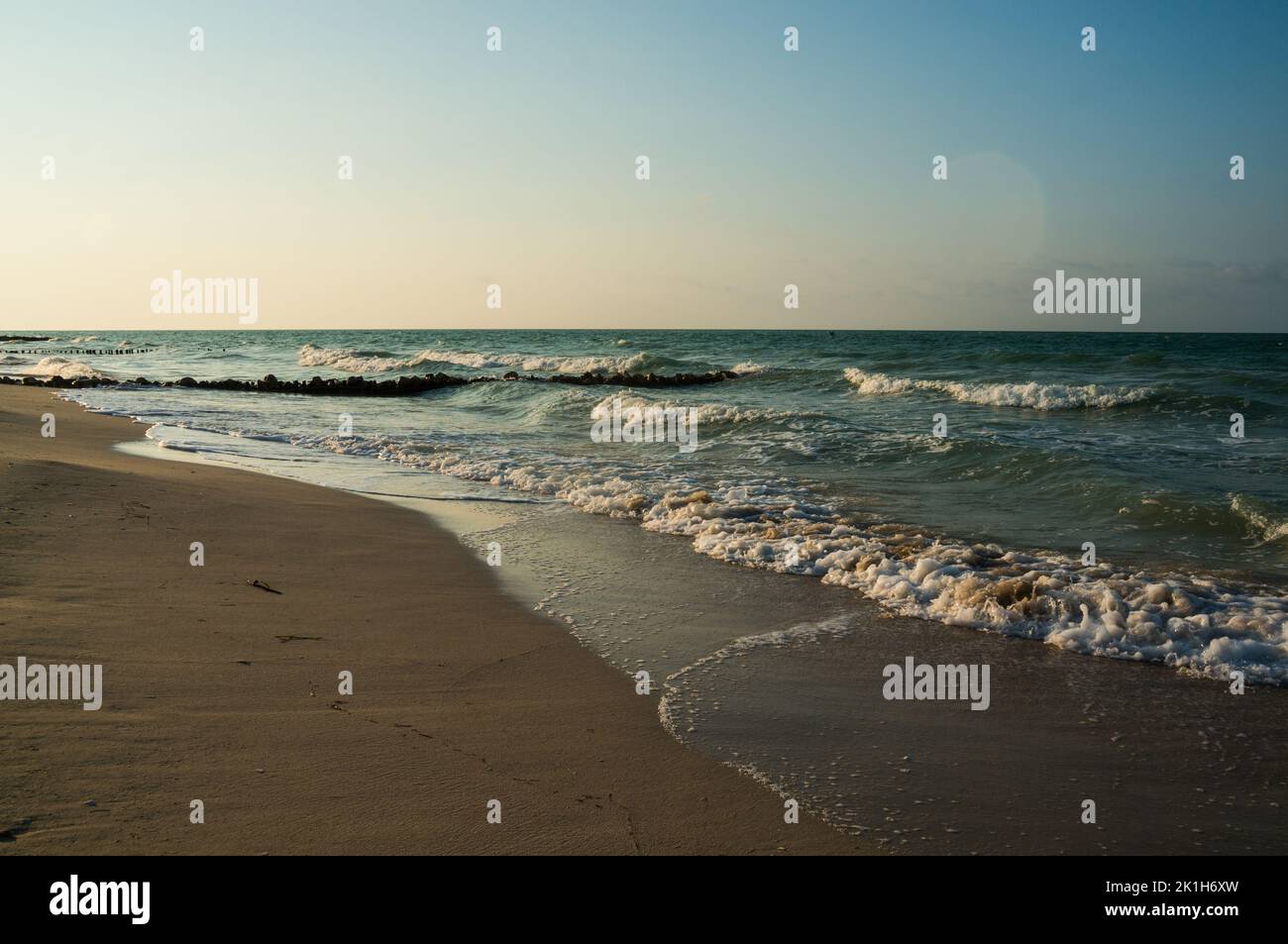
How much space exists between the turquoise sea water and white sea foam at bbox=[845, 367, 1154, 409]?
3.5 inches

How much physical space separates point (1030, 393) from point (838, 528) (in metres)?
17.3

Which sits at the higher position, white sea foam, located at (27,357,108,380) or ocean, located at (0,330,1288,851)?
white sea foam, located at (27,357,108,380)

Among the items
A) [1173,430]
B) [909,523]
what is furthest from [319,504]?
[1173,430]

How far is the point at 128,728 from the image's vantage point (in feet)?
12.9

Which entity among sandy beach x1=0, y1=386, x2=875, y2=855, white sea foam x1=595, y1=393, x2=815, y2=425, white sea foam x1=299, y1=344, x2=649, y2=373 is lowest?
sandy beach x1=0, y1=386, x2=875, y2=855

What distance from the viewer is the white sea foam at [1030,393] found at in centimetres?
2208

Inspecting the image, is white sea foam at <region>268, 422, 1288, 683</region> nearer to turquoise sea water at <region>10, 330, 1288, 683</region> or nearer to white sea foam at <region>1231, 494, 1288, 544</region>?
turquoise sea water at <region>10, 330, 1288, 683</region>

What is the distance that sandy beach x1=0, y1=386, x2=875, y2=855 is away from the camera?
3.28 m

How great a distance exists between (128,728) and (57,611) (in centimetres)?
200

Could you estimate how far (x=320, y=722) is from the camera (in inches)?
166

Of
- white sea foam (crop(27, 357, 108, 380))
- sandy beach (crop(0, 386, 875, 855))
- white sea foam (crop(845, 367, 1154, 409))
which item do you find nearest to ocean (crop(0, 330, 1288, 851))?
white sea foam (crop(845, 367, 1154, 409))

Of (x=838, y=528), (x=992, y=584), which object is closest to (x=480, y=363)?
(x=838, y=528)

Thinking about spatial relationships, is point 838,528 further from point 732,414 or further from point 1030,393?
point 1030,393
